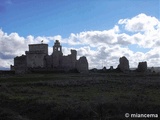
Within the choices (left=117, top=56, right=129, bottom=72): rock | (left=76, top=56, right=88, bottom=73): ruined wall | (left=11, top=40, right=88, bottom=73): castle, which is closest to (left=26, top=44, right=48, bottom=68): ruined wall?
(left=11, top=40, right=88, bottom=73): castle

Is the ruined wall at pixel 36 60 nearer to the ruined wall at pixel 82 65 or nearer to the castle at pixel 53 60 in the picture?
the castle at pixel 53 60

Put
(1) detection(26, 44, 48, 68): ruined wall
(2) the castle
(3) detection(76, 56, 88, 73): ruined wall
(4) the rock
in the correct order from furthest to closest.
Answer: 1. (1) detection(26, 44, 48, 68): ruined wall
2. (2) the castle
3. (4) the rock
4. (3) detection(76, 56, 88, 73): ruined wall

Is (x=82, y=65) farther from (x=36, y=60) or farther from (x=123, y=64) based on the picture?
(x=36, y=60)

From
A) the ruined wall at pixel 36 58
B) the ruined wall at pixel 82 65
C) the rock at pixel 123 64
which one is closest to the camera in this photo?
the ruined wall at pixel 82 65

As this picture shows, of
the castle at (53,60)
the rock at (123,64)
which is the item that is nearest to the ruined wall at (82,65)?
the castle at (53,60)

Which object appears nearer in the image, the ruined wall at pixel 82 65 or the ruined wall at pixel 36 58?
the ruined wall at pixel 82 65

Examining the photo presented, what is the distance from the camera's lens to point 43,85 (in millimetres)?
34094

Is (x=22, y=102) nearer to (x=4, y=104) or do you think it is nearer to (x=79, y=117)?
(x=4, y=104)

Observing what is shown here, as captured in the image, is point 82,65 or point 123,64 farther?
point 123,64

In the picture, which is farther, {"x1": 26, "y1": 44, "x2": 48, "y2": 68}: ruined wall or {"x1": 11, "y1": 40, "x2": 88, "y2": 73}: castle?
{"x1": 26, "y1": 44, "x2": 48, "y2": 68}: ruined wall

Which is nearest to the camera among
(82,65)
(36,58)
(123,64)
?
(82,65)

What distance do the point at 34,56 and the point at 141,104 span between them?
64.1 m

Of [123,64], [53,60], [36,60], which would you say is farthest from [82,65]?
[36,60]

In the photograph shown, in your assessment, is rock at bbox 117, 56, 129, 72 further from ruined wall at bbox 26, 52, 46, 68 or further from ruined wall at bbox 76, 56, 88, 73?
ruined wall at bbox 26, 52, 46, 68
